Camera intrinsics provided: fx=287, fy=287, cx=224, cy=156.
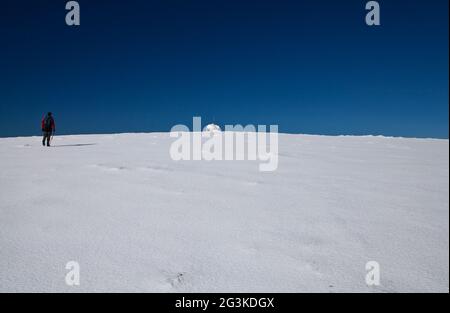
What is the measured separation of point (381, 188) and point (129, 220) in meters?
3.60

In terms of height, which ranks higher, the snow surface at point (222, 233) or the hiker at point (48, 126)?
the hiker at point (48, 126)

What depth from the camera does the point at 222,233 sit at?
2.64 m

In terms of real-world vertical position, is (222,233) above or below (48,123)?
below

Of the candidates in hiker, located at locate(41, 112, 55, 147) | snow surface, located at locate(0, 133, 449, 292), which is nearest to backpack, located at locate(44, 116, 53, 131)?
hiker, located at locate(41, 112, 55, 147)

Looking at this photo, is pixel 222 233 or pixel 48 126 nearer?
pixel 222 233

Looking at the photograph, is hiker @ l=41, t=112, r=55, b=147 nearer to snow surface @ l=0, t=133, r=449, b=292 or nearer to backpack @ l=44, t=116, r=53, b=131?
backpack @ l=44, t=116, r=53, b=131

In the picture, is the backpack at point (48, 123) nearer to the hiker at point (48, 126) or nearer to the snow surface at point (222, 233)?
the hiker at point (48, 126)

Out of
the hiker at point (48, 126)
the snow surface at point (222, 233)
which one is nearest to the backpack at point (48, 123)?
the hiker at point (48, 126)

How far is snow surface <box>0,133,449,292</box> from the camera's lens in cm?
195

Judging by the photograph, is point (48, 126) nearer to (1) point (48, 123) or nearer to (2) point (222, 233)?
(1) point (48, 123)

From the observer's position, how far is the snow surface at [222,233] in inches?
76.7

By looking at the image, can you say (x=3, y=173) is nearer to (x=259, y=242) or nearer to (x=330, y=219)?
(x=259, y=242)

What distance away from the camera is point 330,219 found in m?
3.03

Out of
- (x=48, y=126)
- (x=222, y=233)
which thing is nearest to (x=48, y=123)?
(x=48, y=126)
